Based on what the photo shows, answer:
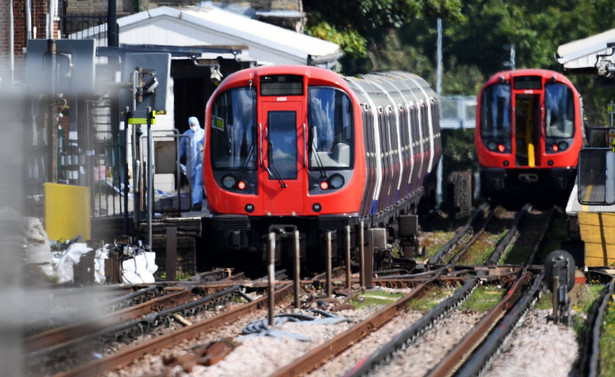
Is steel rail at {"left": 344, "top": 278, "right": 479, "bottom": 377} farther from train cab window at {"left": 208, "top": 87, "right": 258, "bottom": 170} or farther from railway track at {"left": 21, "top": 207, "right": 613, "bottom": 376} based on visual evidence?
train cab window at {"left": 208, "top": 87, "right": 258, "bottom": 170}

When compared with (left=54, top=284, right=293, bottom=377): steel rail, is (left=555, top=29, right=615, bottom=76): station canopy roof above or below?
above

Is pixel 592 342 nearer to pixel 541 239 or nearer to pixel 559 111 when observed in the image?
pixel 541 239

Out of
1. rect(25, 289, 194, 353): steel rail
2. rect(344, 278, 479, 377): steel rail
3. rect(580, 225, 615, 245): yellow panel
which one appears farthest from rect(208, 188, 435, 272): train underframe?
rect(25, 289, 194, 353): steel rail

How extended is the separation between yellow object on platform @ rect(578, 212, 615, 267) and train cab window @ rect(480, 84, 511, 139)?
25.2 feet

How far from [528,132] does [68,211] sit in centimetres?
2256

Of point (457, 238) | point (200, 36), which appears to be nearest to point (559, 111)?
point (457, 238)

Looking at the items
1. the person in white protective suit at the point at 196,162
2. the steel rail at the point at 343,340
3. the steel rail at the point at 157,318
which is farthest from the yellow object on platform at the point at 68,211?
the person in white protective suit at the point at 196,162

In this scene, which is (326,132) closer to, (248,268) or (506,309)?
(248,268)

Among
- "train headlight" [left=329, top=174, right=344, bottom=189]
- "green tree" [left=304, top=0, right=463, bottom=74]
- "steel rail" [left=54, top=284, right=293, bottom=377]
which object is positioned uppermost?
"green tree" [left=304, top=0, right=463, bottom=74]

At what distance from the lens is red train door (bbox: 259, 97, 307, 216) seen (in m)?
15.3

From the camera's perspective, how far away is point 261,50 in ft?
81.0

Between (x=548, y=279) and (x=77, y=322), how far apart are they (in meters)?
9.39

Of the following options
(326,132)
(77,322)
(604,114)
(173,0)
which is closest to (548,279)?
(326,132)

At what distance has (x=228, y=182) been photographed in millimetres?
15586
